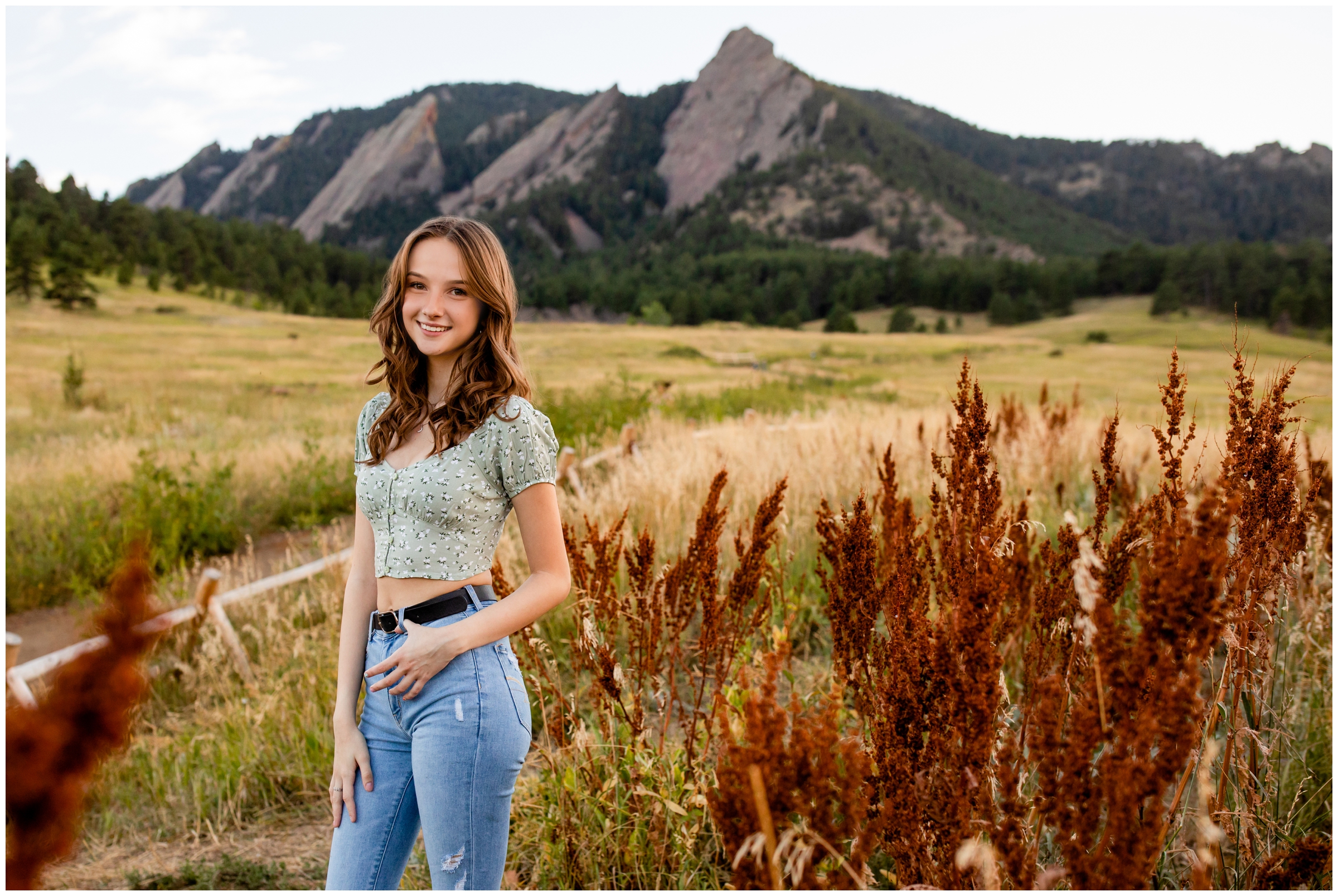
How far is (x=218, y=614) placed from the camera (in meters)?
4.99

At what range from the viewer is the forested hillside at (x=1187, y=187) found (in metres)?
153

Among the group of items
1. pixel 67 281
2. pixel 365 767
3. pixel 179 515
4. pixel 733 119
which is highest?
pixel 733 119

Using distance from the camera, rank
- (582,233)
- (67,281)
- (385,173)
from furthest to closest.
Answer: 1. (385,173)
2. (582,233)
3. (67,281)

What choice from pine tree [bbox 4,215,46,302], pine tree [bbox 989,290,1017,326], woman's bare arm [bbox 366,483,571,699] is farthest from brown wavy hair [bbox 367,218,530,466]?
pine tree [bbox 989,290,1017,326]

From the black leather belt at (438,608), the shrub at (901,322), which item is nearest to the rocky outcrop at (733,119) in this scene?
the shrub at (901,322)

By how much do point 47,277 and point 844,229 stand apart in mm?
108755

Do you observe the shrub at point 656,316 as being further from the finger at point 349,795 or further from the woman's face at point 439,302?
the finger at point 349,795

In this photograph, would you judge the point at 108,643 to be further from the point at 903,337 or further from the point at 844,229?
the point at 844,229

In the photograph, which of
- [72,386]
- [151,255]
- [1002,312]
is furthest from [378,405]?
[1002,312]

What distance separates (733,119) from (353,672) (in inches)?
7401

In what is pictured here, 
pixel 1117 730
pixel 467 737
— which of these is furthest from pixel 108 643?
pixel 467 737

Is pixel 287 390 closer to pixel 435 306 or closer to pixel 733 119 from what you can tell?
pixel 435 306

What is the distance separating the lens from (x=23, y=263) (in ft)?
120

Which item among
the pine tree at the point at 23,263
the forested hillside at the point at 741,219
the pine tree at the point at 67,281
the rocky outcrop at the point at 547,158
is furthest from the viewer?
the rocky outcrop at the point at 547,158
